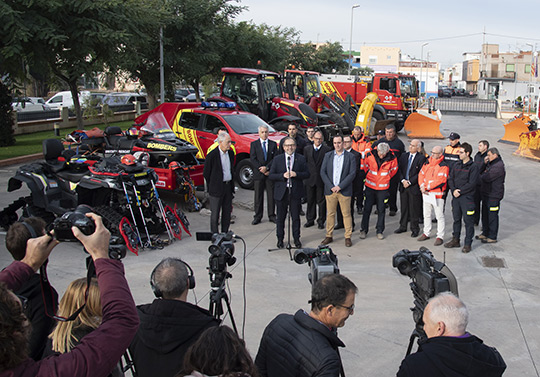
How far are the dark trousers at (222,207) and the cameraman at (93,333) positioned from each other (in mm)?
6422

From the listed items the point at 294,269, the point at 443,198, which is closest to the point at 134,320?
the point at 294,269

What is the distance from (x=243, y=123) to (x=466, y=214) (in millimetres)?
6509

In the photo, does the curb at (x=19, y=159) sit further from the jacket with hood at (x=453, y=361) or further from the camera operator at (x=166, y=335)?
the jacket with hood at (x=453, y=361)

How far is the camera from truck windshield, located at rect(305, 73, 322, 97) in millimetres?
24133

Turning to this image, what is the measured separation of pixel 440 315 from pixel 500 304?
4.22 m

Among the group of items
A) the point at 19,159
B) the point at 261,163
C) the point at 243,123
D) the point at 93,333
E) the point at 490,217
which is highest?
the point at 243,123

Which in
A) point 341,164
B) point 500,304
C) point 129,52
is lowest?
point 500,304

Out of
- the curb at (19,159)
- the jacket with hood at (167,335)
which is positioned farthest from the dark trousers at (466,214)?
the curb at (19,159)

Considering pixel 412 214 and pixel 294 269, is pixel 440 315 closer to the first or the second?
pixel 294 269

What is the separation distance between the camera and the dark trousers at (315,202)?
33.3 feet

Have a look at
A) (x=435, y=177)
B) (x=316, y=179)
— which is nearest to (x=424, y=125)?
(x=316, y=179)

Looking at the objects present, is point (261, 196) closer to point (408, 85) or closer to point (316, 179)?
point (316, 179)

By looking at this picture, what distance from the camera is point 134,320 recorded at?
215 centimetres

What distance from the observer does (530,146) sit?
18672 millimetres
